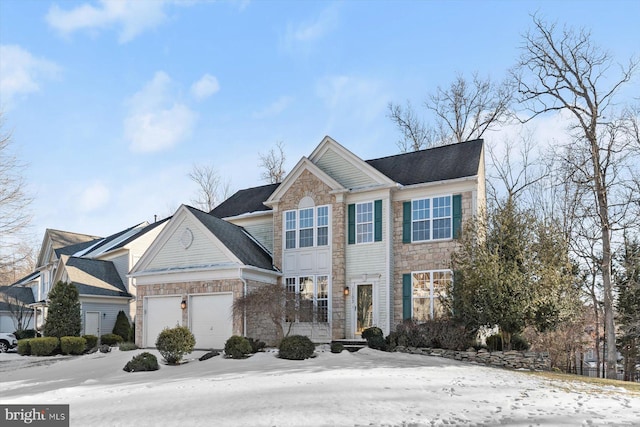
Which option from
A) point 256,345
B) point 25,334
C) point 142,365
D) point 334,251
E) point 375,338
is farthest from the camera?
point 25,334

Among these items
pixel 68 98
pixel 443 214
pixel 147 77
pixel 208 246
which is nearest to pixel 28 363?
pixel 208 246

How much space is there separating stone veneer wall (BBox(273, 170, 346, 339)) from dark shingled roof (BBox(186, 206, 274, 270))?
0.71 metres

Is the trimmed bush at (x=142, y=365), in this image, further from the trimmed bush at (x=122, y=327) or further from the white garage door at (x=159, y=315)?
the trimmed bush at (x=122, y=327)

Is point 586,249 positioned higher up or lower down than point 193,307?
higher up

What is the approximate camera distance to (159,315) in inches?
816

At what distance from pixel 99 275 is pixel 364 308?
1574 centimetres

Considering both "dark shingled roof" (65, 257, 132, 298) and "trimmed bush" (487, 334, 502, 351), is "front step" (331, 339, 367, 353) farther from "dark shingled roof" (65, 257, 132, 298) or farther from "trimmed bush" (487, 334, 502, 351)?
"dark shingled roof" (65, 257, 132, 298)

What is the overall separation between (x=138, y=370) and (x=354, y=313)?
8.14 meters

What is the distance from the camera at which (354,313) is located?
19.2 meters

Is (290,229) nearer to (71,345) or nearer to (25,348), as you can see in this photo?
(71,345)

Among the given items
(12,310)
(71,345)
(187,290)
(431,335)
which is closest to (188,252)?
(187,290)

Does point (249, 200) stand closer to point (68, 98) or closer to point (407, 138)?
point (68, 98)

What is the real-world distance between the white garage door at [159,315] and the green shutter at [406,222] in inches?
358

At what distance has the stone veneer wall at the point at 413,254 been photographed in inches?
704
